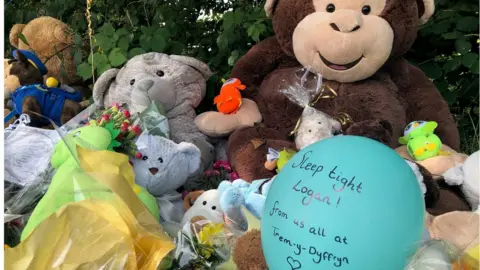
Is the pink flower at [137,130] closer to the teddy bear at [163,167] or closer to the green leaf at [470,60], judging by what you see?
the teddy bear at [163,167]

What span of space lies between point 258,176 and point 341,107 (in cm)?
54

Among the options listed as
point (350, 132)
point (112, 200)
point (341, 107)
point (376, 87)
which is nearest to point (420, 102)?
point (376, 87)

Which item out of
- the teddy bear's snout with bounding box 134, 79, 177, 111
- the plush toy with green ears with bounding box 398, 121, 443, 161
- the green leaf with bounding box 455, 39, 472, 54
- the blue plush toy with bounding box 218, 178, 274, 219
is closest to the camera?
the blue plush toy with bounding box 218, 178, 274, 219

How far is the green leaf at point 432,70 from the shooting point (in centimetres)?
353

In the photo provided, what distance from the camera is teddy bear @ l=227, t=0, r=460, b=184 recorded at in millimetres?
Answer: 2732

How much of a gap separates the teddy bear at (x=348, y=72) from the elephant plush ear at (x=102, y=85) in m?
0.78

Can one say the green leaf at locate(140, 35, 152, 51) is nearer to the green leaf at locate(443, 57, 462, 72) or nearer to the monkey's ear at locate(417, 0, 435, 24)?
the monkey's ear at locate(417, 0, 435, 24)

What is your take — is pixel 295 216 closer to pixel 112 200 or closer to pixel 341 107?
pixel 112 200

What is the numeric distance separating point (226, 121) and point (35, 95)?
3.65ft

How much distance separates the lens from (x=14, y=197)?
5.69 ft

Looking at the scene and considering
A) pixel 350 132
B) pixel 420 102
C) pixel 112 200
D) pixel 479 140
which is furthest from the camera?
pixel 479 140

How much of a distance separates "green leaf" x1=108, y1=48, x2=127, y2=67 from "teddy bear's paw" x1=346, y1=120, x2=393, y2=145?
1.47 metres

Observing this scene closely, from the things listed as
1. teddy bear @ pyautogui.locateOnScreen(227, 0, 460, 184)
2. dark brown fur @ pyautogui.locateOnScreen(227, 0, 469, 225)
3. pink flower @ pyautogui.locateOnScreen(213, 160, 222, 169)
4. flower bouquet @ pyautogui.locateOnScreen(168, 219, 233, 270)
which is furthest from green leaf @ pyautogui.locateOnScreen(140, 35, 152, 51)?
flower bouquet @ pyautogui.locateOnScreen(168, 219, 233, 270)

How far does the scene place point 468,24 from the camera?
3.35 m
